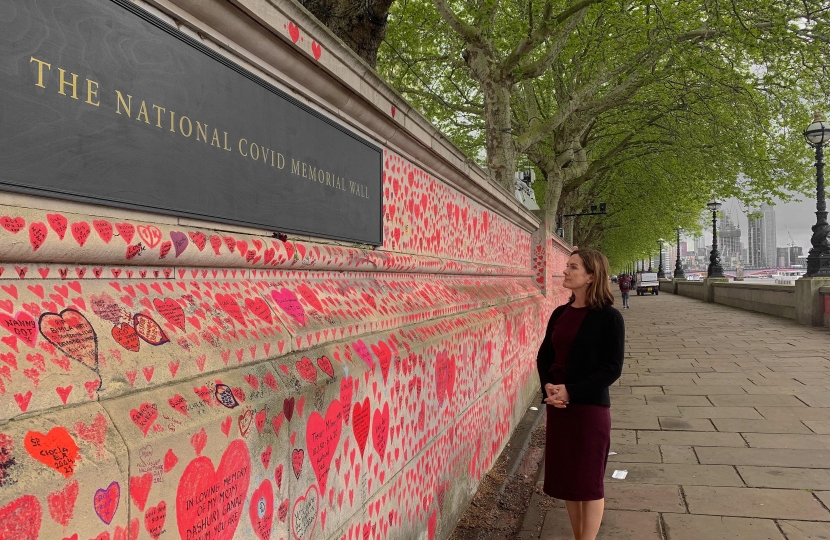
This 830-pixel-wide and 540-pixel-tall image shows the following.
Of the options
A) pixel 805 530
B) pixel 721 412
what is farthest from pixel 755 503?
pixel 721 412

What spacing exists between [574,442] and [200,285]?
2254 mm

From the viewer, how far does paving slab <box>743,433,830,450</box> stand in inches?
213

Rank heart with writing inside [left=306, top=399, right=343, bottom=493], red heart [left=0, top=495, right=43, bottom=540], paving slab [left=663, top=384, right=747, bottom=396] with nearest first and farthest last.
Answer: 1. red heart [left=0, top=495, right=43, bottom=540]
2. heart with writing inside [left=306, top=399, right=343, bottom=493]
3. paving slab [left=663, top=384, right=747, bottom=396]

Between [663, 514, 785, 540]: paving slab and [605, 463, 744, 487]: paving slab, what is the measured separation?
0.71 meters

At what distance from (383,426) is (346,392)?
1.58 feet

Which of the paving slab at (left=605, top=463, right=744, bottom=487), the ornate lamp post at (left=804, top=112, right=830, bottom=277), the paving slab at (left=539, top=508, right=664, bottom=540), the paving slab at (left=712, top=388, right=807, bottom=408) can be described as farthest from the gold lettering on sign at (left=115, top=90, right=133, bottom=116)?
the ornate lamp post at (left=804, top=112, right=830, bottom=277)

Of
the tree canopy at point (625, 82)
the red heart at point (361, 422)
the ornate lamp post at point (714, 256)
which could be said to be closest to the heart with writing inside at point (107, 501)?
the red heart at point (361, 422)

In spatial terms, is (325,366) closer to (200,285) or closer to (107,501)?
(200,285)

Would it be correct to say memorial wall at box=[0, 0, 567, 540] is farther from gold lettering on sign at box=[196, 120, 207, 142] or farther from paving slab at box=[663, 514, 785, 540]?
paving slab at box=[663, 514, 785, 540]

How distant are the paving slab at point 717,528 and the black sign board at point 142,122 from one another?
3085mm

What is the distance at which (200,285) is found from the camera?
68.1 inches

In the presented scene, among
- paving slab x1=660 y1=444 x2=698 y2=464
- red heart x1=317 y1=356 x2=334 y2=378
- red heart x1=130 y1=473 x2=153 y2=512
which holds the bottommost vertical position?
paving slab x1=660 y1=444 x2=698 y2=464

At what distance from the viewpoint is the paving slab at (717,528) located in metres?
3.57

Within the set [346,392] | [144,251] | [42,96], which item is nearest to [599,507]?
[346,392]
